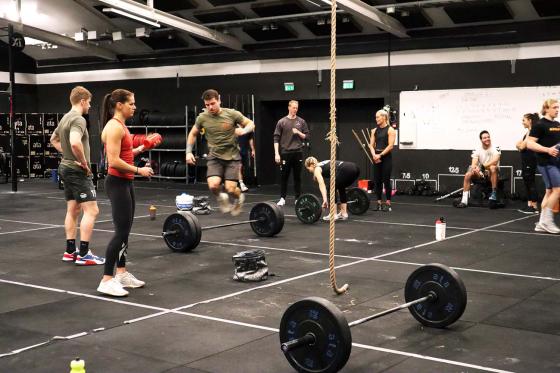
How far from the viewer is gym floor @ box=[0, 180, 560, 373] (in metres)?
3.19

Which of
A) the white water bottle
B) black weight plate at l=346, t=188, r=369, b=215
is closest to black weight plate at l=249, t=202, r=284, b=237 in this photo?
the white water bottle

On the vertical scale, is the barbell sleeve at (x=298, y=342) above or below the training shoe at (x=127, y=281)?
above

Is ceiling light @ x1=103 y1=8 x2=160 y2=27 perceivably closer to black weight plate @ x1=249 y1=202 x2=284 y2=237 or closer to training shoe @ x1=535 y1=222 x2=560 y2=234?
black weight plate @ x1=249 y1=202 x2=284 y2=237

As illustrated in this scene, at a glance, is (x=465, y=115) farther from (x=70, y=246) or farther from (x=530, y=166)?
(x=70, y=246)

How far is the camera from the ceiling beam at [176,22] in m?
10.6

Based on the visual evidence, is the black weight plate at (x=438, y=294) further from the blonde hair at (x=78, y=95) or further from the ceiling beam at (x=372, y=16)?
the ceiling beam at (x=372, y=16)

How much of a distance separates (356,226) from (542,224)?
6.34 feet

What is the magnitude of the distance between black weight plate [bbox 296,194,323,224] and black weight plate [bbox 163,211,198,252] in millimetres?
2106

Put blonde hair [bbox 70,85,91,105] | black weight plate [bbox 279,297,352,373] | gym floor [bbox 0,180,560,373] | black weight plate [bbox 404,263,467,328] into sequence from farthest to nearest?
1. blonde hair [bbox 70,85,91,105]
2. black weight plate [bbox 404,263,467,328]
3. gym floor [bbox 0,180,560,373]
4. black weight plate [bbox 279,297,352,373]

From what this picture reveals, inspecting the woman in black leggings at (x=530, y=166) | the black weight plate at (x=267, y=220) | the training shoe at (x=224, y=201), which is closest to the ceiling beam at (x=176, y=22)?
the black weight plate at (x=267, y=220)

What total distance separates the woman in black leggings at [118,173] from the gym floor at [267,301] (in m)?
0.25

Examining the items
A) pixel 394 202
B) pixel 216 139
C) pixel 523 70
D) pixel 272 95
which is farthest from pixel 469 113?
pixel 216 139

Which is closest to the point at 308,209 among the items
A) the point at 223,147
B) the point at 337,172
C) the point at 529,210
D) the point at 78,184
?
the point at 337,172

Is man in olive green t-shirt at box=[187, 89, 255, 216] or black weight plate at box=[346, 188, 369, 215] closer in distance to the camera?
man in olive green t-shirt at box=[187, 89, 255, 216]
